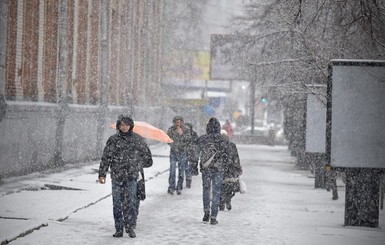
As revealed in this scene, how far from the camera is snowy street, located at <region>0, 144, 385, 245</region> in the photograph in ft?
35.5

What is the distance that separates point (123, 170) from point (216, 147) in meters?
2.44

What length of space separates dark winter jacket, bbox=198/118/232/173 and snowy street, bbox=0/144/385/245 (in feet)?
3.04

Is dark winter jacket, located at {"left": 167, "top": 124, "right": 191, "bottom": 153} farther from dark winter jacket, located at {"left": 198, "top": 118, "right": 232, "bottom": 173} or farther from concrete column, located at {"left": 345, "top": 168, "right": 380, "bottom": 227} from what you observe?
concrete column, located at {"left": 345, "top": 168, "right": 380, "bottom": 227}

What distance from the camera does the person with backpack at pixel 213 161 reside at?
12555 mm

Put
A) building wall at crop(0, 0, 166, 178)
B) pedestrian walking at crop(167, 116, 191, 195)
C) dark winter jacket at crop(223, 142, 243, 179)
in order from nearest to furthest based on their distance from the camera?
dark winter jacket at crop(223, 142, 243, 179) < pedestrian walking at crop(167, 116, 191, 195) < building wall at crop(0, 0, 166, 178)

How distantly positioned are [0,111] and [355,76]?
892 cm

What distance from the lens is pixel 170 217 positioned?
13195 mm

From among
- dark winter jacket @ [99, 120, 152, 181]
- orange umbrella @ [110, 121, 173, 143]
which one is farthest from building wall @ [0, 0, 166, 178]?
dark winter jacket @ [99, 120, 152, 181]

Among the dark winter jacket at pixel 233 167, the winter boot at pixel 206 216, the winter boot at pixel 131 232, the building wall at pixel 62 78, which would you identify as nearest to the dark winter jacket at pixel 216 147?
the winter boot at pixel 206 216

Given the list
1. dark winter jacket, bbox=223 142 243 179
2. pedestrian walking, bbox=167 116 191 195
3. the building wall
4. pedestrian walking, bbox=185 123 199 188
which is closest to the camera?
pedestrian walking, bbox=185 123 199 188

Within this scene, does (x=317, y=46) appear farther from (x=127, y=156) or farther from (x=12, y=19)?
(x=127, y=156)

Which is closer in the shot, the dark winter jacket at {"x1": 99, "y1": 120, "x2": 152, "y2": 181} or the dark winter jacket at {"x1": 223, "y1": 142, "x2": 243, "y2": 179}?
the dark winter jacket at {"x1": 99, "y1": 120, "x2": 152, "y2": 181}

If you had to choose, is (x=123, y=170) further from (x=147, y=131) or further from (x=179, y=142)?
(x=179, y=142)

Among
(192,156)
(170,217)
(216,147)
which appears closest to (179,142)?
(192,156)
